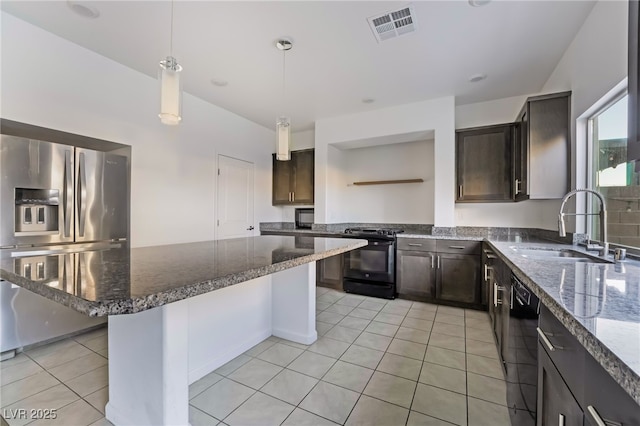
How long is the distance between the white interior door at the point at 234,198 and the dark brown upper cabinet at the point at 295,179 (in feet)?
1.89

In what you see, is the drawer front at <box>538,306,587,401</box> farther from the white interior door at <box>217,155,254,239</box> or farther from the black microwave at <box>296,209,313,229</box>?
the black microwave at <box>296,209,313,229</box>

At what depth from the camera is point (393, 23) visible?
7.29ft

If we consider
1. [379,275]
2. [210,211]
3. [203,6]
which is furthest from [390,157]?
[203,6]

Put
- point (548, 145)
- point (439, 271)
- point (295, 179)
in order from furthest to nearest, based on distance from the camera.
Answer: point (295, 179) → point (439, 271) → point (548, 145)

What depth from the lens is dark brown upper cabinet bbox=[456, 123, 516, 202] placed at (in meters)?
3.37

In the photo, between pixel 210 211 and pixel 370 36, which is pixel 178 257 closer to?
pixel 370 36

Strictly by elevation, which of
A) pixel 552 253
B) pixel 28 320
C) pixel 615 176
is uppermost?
pixel 615 176

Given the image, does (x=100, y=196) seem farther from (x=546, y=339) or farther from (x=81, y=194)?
(x=546, y=339)

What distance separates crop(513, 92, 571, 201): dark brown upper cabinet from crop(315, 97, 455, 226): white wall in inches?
37.5

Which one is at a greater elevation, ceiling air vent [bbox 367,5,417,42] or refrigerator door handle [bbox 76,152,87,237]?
ceiling air vent [bbox 367,5,417,42]

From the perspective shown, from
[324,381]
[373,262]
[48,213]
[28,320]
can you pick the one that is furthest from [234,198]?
[324,381]

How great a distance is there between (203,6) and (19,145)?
5.97ft

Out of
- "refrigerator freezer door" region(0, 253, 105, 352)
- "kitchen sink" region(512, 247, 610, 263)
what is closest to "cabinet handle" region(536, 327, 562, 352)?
"kitchen sink" region(512, 247, 610, 263)

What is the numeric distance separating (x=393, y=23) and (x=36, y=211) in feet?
10.8
